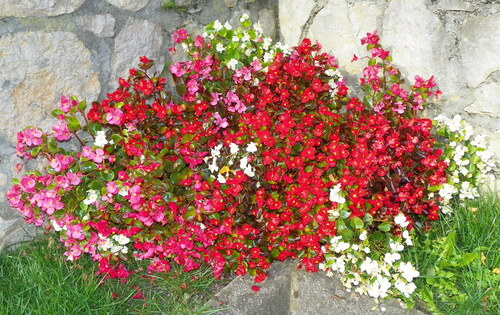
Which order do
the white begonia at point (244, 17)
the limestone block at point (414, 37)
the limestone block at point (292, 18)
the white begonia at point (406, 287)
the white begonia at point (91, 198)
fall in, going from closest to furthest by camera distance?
1. the white begonia at point (406, 287)
2. the white begonia at point (91, 198)
3. the limestone block at point (414, 37)
4. the white begonia at point (244, 17)
5. the limestone block at point (292, 18)

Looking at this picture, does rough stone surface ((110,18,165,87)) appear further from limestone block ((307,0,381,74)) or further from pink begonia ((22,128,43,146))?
Result: limestone block ((307,0,381,74))

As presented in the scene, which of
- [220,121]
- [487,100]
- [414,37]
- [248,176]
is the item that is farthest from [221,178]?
[487,100]

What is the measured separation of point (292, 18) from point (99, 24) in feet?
4.20

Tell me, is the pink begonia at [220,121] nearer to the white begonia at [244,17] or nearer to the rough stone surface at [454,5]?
the white begonia at [244,17]

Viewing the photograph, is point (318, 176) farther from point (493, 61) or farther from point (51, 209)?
point (51, 209)

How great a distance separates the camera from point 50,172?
2.49 meters

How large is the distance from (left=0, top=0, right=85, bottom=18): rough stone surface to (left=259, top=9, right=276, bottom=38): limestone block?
1239 mm

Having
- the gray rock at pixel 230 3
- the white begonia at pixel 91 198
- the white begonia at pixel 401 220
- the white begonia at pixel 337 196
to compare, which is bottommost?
the white begonia at pixel 401 220

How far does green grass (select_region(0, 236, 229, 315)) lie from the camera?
2.34 meters

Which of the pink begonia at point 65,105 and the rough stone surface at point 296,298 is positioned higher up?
the pink begonia at point 65,105

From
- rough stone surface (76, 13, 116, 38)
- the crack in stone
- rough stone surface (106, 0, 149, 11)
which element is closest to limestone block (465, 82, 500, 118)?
the crack in stone

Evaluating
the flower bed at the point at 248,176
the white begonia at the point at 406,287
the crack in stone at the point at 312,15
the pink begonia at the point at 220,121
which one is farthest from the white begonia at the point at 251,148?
the crack in stone at the point at 312,15

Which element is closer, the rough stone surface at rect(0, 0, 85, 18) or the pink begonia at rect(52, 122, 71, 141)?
the rough stone surface at rect(0, 0, 85, 18)

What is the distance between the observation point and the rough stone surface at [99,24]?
2.62 meters
